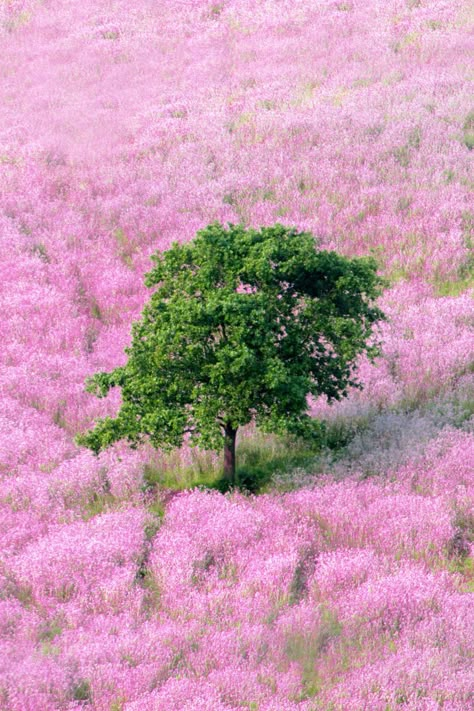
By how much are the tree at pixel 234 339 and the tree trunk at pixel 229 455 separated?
12mm

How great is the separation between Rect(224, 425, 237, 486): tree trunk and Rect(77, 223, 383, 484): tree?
12 millimetres

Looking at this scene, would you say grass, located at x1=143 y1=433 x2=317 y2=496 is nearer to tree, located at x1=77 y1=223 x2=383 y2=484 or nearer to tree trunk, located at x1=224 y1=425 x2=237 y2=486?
tree trunk, located at x1=224 y1=425 x2=237 y2=486

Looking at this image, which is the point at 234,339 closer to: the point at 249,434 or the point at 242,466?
the point at 242,466

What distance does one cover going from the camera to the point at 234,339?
9109 mm

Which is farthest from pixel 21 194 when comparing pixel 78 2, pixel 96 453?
pixel 78 2

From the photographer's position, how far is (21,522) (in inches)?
357

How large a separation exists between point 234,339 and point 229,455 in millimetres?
1590

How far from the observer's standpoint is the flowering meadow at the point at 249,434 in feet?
21.4

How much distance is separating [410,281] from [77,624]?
1022cm

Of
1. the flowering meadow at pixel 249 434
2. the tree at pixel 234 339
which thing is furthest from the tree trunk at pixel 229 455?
the flowering meadow at pixel 249 434

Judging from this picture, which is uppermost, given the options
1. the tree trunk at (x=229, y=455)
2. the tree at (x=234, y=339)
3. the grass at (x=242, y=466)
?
the tree at (x=234, y=339)

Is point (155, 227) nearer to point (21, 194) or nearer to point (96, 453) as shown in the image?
point (21, 194)

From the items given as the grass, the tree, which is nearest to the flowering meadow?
the grass

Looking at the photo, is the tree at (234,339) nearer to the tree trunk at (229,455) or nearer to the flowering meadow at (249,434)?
the tree trunk at (229,455)
